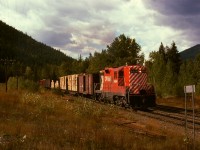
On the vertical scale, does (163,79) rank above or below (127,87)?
above

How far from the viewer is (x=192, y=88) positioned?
1269cm

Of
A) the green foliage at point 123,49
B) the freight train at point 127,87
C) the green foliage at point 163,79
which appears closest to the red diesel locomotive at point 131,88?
the freight train at point 127,87

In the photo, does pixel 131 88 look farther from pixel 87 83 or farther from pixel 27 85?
pixel 27 85

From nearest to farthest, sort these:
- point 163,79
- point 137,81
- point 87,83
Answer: point 137,81
point 87,83
point 163,79

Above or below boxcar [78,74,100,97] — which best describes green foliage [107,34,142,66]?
above

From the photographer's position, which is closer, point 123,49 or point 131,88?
point 131,88

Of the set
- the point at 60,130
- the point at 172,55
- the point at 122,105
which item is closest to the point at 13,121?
the point at 60,130

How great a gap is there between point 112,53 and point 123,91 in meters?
59.0

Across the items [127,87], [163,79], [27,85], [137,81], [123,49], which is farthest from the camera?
[123,49]

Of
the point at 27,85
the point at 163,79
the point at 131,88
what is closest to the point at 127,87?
the point at 131,88

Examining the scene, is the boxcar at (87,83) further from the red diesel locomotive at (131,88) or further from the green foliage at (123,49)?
the green foliage at (123,49)

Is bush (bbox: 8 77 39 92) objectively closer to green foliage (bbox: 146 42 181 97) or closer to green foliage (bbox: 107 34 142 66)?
green foliage (bbox: 146 42 181 97)

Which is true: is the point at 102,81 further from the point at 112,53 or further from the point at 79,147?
the point at 112,53

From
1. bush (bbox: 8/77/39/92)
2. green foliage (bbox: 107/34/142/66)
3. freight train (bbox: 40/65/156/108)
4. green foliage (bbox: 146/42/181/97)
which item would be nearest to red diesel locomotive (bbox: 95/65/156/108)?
freight train (bbox: 40/65/156/108)
